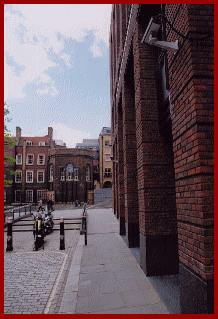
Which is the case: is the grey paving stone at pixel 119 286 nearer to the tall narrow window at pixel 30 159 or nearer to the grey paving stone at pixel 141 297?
the grey paving stone at pixel 141 297

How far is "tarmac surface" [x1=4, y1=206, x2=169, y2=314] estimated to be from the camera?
3.82 m

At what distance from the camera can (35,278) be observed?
5383 millimetres

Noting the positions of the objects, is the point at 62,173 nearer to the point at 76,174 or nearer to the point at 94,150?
the point at 76,174

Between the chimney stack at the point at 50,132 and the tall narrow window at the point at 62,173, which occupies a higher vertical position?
the chimney stack at the point at 50,132

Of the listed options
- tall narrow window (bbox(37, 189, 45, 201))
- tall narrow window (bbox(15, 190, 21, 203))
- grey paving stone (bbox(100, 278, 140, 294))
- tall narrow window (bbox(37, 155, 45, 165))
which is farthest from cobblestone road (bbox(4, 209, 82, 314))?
tall narrow window (bbox(37, 155, 45, 165))

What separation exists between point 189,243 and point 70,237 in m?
8.61

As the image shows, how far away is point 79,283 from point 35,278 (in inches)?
47.6

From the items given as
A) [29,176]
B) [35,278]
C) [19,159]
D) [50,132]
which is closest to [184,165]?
[35,278]

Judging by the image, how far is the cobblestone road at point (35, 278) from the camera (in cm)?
404

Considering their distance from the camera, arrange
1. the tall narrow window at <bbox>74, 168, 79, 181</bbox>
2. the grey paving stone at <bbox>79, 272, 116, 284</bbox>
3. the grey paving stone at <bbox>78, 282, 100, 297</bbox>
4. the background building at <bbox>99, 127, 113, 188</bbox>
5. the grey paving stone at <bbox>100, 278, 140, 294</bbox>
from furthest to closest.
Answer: the background building at <bbox>99, 127, 113, 188</bbox>
the tall narrow window at <bbox>74, 168, 79, 181</bbox>
the grey paving stone at <bbox>79, 272, 116, 284</bbox>
the grey paving stone at <bbox>100, 278, 140, 294</bbox>
the grey paving stone at <bbox>78, 282, 100, 297</bbox>

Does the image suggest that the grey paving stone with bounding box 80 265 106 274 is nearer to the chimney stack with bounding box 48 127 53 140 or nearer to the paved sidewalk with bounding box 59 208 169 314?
the paved sidewalk with bounding box 59 208 169 314

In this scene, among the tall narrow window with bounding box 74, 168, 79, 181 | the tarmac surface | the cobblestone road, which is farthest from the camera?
the tall narrow window with bounding box 74, 168, 79, 181

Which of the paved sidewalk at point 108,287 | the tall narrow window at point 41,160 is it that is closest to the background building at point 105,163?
the tall narrow window at point 41,160

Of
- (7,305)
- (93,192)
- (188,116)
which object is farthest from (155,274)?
(93,192)
